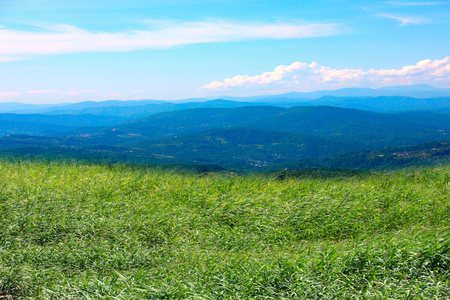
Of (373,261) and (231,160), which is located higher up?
(373,261)

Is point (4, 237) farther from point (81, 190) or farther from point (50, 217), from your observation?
point (81, 190)

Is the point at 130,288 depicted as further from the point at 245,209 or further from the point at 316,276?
the point at 245,209

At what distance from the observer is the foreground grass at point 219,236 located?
388 centimetres

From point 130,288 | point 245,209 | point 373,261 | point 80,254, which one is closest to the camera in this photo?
point 130,288

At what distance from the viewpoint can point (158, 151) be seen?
168 meters

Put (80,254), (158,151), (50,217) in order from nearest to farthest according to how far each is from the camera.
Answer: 1. (80,254)
2. (50,217)
3. (158,151)

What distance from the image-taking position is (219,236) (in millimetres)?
5758

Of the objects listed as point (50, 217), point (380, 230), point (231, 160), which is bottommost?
point (231, 160)

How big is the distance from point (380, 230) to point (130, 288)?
455 centimetres

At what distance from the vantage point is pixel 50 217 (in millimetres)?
5867

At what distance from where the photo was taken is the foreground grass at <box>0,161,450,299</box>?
12.7 feet

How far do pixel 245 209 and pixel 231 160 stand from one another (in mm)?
163723

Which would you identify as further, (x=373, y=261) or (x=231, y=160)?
(x=231, y=160)

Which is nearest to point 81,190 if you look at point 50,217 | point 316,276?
point 50,217
